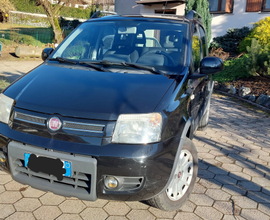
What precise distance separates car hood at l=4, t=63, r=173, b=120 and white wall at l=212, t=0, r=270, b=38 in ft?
47.2

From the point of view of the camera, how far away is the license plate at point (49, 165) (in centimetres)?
217

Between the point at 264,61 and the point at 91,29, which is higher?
the point at 91,29

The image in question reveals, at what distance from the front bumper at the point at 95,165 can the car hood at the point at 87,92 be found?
0.27 meters

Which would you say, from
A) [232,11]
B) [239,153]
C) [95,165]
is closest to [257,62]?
[239,153]

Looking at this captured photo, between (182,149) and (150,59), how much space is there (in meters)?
1.15

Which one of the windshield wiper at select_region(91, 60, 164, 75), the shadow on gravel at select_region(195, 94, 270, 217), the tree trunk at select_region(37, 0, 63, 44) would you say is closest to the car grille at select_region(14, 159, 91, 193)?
the windshield wiper at select_region(91, 60, 164, 75)

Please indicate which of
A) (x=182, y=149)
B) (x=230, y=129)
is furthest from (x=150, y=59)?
(x=230, y=129)

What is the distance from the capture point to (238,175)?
357 centimetres

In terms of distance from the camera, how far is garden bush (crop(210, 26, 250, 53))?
46.9 ft

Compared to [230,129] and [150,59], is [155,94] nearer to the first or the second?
[150,59]

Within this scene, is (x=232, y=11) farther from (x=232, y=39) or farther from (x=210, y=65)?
(x=210, y=65)

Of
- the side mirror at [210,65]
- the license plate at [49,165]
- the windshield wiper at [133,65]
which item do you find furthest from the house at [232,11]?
the license plate at [49,165]

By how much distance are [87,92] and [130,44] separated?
1321 mm

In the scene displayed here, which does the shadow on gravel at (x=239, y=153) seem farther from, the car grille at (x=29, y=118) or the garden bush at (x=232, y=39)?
the garden bush at (x=232, y=39)
